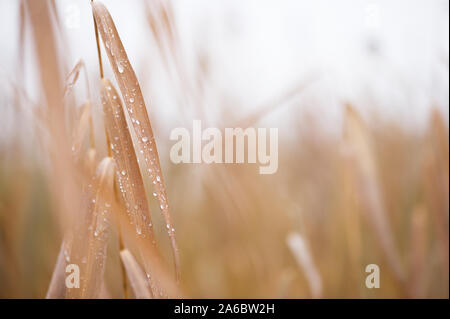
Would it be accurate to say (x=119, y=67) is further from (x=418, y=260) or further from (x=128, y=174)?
(x=418, y=260)

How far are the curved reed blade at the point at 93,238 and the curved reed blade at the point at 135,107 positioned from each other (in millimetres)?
51

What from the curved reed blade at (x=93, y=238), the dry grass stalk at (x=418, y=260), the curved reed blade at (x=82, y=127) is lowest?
the dry grass stalk at (x=418, y=260)

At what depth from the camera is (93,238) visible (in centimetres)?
27

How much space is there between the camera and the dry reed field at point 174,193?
0.82ft

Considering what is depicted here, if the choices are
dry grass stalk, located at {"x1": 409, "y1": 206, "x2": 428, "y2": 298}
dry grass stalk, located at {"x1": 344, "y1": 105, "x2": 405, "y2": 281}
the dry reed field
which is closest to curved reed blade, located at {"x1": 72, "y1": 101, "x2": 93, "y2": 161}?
the dry reed field

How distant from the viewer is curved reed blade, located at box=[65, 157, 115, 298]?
10.5 inches

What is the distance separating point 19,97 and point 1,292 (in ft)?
1.03

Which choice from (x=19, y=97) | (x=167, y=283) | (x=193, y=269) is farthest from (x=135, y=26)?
(x=193, y=269)

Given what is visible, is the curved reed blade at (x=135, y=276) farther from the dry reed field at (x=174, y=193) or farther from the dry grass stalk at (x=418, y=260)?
the dry grass stalk at (x=418, y=260)

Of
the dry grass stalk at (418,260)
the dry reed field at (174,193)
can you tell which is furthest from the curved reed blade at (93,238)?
the dry grass stalk at (418,260)

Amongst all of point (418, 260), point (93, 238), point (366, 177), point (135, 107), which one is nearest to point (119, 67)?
point (135, 107)
